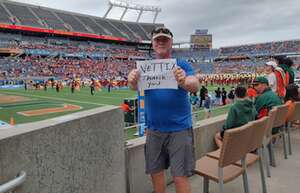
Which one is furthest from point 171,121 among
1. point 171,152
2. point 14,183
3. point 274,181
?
point 274,181

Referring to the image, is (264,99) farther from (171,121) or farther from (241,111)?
(171,121)

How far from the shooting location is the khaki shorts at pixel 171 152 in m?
2.81

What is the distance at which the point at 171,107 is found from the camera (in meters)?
2.81

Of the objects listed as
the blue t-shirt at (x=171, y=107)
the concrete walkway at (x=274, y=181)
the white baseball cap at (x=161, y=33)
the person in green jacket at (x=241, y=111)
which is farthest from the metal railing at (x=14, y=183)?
the person in green jacket at (x=241, y=111)

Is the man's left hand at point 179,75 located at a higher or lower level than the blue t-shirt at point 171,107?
higher

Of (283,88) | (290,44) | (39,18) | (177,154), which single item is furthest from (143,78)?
(290,44)

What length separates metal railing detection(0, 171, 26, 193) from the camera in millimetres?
1609

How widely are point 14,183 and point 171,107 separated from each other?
1496mm

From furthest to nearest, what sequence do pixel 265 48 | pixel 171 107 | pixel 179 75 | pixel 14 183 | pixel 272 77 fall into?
pixel 265 48 < pixel 272 77 < pixel 171 107 < pixel 179 75 < pixel 14 183

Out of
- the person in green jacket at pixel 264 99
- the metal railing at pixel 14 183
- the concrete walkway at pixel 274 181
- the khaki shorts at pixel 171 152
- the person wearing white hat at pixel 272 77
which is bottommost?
the concrete walkway at pixel 274 181

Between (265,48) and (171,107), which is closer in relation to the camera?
(171,107)

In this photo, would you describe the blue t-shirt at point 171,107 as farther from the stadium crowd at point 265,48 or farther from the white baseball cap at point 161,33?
the stadium crowd at point 265,48

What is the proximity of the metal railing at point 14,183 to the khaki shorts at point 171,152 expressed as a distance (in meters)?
1.38

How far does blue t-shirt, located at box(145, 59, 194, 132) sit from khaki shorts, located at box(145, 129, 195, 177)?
7 centimetres
